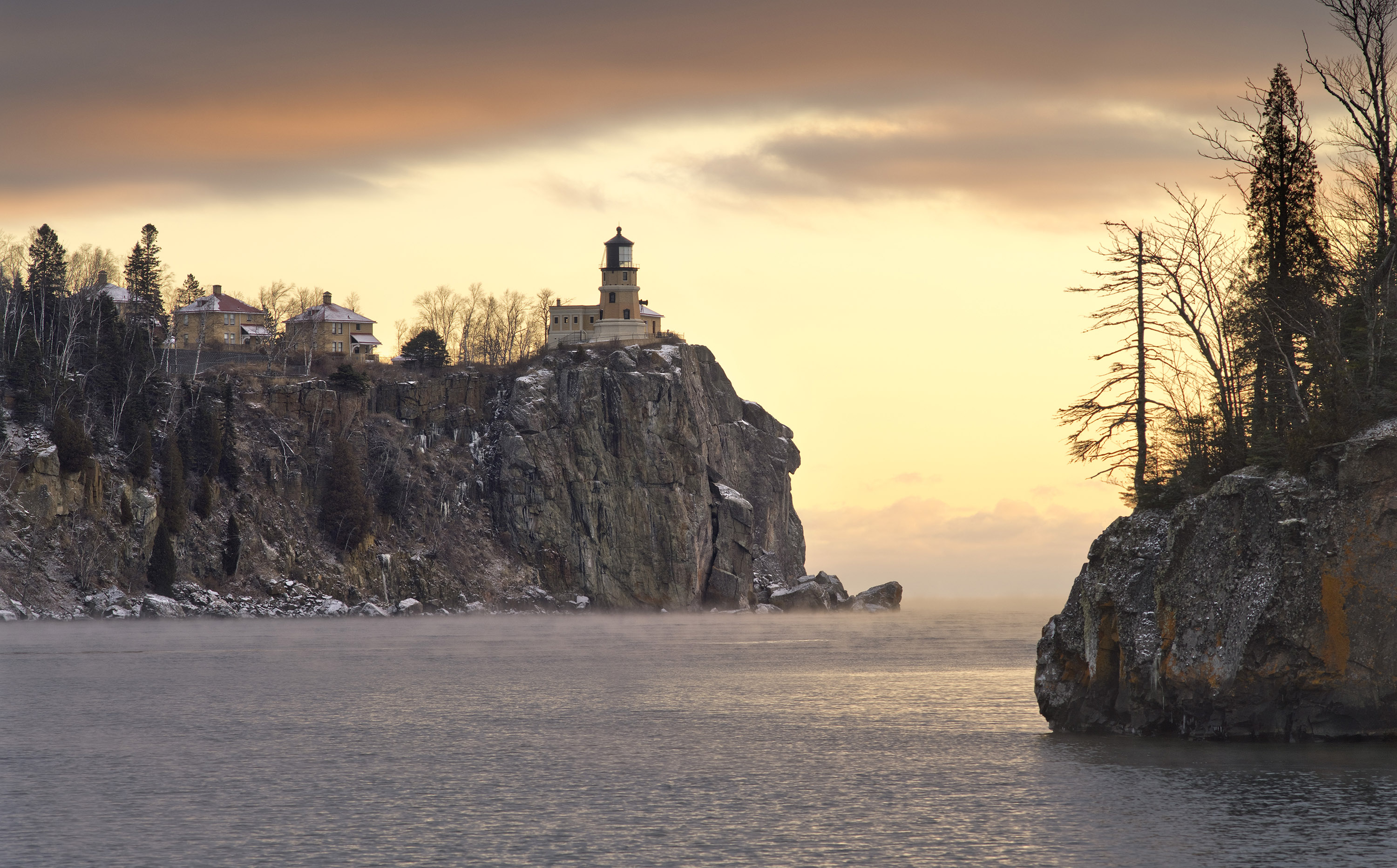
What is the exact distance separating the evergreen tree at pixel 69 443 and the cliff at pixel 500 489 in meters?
13.0

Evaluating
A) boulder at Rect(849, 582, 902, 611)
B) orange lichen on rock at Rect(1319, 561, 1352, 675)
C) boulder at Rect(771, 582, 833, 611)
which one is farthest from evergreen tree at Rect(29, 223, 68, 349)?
orange lichen on rock at Rect(1319, 561, 1352, 675)

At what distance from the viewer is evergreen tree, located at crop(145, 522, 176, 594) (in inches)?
4990

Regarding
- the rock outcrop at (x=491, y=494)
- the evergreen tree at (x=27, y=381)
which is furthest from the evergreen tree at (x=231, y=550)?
the evergreen tree at (x=27, y=381)

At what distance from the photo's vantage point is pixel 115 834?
26578 mm

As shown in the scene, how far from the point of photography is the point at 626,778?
113 ft

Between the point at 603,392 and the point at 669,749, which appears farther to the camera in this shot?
the point at 603,392

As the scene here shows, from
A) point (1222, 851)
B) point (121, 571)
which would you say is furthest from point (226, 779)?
point (121, 571)

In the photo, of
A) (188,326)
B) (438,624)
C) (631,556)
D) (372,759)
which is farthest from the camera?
(188,326)

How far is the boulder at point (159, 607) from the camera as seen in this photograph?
414 feet

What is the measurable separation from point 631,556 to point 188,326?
71.6 meters

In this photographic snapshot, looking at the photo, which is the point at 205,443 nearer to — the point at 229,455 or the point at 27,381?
the point at 229,455

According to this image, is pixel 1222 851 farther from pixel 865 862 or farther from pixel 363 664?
pixel 363 664

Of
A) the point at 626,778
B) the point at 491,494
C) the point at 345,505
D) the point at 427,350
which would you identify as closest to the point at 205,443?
the point at 345,505

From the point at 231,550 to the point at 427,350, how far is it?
51.6 meters
